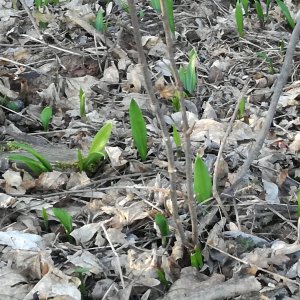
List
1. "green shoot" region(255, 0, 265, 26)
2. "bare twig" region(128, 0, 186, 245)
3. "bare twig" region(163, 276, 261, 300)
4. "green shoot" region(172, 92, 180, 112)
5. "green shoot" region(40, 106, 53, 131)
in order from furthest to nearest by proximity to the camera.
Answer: "green shoot" region(255, 0, 265, 26) < "green shoot" region(172, 92, 180, 112) < "green shoot" region(40, 106, 53, 131) < "bare twig" region(163, 276, 261, 300) < "bare twig" region(128, 0, 186, 245)

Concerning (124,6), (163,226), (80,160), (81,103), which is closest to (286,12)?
(124,6)

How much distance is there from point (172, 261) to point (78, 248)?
0.83 feet

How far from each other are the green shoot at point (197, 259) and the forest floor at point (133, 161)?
2cm

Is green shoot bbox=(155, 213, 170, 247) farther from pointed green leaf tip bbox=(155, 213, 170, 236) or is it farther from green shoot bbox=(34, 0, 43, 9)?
green shoot bbox=(34, 0, 43, 9)

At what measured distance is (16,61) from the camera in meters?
2.51

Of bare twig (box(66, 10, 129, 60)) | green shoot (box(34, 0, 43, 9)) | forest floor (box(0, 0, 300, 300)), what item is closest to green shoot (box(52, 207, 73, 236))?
forest floor (box(0, 0, 300, 300))

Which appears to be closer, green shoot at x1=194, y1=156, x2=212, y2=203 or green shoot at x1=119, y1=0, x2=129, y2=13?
green shoot at x1=194, y1=156, x2=212, y2=203

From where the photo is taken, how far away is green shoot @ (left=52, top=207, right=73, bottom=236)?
1.56 meters

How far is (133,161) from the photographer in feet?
6.26

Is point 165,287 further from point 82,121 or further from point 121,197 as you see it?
point 82,121

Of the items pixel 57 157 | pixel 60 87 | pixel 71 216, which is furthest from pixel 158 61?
pixel 71 216

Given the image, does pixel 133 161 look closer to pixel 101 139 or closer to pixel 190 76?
pixel 101 139

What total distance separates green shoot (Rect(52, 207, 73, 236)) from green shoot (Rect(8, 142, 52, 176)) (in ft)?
0.84

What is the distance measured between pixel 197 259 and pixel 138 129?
1.61ft
